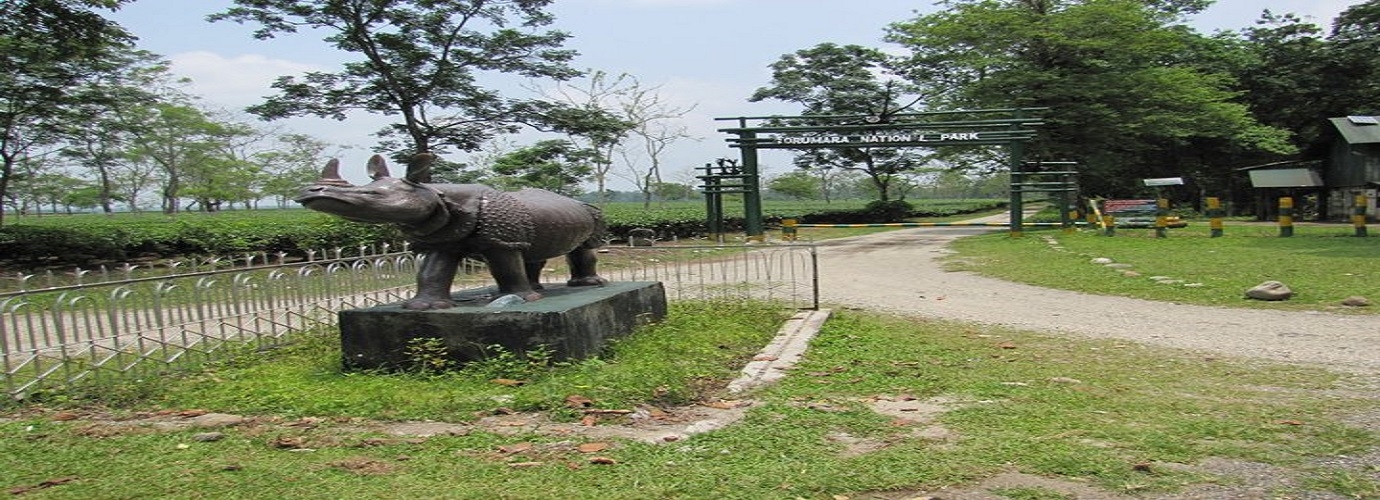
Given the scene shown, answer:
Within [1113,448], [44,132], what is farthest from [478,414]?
[44,132]

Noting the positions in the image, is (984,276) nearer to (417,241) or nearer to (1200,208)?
(417,241)

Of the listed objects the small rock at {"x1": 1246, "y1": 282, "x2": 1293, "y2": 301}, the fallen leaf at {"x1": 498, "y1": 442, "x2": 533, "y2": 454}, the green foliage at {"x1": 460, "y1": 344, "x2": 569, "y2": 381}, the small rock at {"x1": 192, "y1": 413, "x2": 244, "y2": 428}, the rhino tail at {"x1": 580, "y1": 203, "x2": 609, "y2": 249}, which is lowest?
the small rock at {"x1": 1246, "y1": 282, "x2": 1293, "y2": 301}

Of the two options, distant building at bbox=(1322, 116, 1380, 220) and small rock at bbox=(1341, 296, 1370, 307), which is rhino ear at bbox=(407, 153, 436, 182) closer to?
small rock at bbox=(1341, 296, 1370, 307)

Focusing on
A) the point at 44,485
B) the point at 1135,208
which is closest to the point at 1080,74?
the point at 1135,208

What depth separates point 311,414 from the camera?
16.7 feet

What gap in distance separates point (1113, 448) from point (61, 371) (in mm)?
6678

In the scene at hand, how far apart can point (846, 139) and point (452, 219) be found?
16.4 meters

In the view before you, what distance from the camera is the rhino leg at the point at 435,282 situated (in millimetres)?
6223

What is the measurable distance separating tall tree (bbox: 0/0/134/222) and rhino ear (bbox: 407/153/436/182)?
1157cm

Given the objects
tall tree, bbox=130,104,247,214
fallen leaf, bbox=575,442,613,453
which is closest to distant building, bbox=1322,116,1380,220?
fallen leaf, bbox=575,442,613,453

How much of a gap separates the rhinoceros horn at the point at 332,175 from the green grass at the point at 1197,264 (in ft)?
27.9

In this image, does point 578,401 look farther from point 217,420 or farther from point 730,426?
point 217,420

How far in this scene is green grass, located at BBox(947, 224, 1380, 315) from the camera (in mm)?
9742

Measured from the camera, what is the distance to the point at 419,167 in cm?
617
